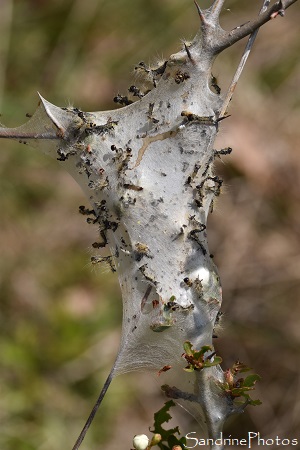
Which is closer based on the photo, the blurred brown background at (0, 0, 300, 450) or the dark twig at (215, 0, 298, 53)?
the dark twig at (215, 0, 298, 53)

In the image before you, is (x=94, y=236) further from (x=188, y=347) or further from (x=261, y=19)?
(x=261, y=19)

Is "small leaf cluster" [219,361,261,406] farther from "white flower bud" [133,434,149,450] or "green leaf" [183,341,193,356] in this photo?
"white flower bud" [133,434,149,450]

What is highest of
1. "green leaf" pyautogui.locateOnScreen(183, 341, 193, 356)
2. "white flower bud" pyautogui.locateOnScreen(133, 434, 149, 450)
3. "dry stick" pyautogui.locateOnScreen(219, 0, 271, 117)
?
"dry stick" pyautogui.locateOnScreen(219, 0, 271, 117)

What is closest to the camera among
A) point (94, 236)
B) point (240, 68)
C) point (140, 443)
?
point (240, 68)

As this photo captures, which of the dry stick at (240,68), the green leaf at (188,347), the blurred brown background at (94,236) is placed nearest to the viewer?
the dry stick at (240,68)

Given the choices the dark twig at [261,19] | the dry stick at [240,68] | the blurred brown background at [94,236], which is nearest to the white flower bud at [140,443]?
the dry stick at [240,68]

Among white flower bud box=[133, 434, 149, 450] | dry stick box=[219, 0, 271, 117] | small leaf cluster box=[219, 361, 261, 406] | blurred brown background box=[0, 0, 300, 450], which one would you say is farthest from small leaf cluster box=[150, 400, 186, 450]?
blurred brown background box=[0, 0, 300, 450]

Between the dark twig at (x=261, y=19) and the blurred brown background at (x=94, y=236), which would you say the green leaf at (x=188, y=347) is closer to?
the dark twig at (x=261, y=19)

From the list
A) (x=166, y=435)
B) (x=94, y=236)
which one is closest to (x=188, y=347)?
(x=166, y=435)
